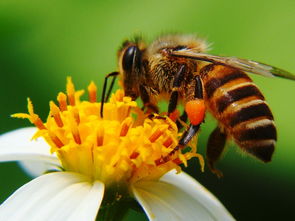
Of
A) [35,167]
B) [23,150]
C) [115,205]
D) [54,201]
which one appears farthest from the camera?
[35,167]

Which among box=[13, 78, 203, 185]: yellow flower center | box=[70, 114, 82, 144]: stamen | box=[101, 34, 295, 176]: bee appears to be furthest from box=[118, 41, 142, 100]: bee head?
box=[70, 114, 82, 144]: stamen

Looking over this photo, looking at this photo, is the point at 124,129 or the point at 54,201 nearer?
the point at 54,201

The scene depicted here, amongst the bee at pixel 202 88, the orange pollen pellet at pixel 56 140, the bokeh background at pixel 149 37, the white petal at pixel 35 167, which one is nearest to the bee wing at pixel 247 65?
the bee at pixel 202 88

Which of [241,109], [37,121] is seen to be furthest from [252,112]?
[37,121]

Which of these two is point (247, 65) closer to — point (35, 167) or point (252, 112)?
point (252, 112)

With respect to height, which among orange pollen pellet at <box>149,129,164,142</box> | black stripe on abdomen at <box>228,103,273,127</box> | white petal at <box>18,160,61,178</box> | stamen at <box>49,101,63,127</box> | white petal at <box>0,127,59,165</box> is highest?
stamen at <box>49,101,63,127</box>

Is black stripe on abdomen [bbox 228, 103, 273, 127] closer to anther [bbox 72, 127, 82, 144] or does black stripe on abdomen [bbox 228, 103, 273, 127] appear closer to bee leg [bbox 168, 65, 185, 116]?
bee leg [bbox 168, 65, 185, 116]

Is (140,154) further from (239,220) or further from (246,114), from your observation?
(239,220)
